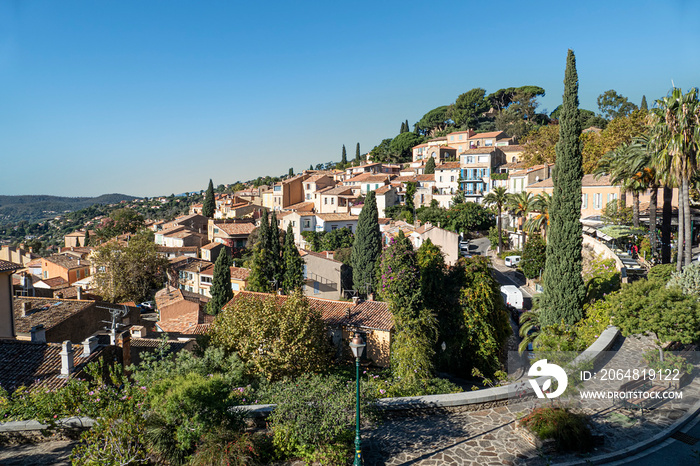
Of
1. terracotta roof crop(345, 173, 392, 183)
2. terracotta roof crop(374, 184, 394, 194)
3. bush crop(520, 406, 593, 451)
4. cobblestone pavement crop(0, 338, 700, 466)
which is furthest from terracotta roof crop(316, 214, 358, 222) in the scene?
bush crop(520, 406, 593, 451)

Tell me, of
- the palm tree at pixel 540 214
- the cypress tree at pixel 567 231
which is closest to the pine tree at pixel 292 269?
the palm tree at pixel 540 214

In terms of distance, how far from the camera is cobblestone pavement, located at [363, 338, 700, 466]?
832cm

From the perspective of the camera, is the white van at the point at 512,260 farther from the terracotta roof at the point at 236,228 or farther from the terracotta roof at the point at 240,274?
the terracotta roof at the point at 236,228

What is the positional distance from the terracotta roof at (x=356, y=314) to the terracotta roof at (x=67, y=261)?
44.5 metres

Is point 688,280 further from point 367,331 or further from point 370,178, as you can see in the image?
point 370,178

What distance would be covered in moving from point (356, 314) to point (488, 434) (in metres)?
14.1

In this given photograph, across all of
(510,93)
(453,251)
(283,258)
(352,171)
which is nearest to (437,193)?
(352,171)

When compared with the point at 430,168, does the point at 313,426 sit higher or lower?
lower

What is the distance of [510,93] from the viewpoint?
123 m

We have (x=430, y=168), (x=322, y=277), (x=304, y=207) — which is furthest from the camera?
(x=430, y=168)

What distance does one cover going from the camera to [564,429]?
27.5 feet

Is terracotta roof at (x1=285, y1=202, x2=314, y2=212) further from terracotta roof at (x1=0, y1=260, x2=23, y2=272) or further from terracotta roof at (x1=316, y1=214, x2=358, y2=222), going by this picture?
terracotta roof at (x1=0, y1=260, x2=23, y2=272)

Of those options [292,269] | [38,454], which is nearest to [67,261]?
[292,269]

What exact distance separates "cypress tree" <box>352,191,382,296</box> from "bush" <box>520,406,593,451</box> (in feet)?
101
